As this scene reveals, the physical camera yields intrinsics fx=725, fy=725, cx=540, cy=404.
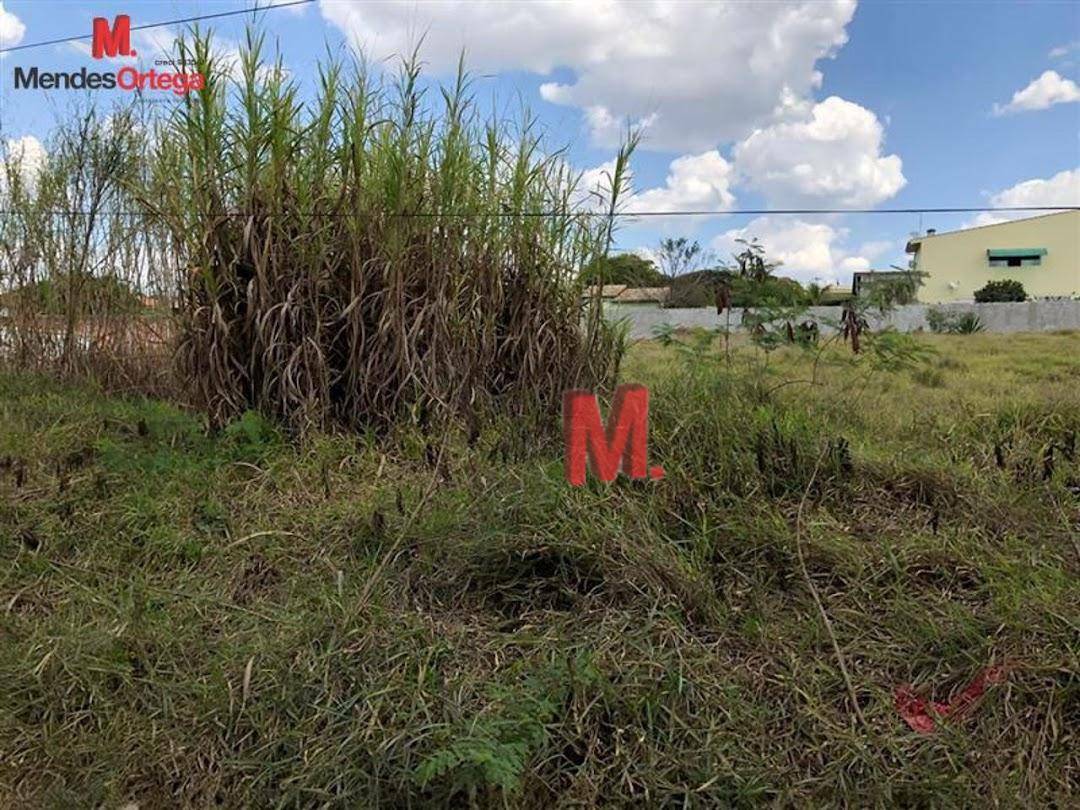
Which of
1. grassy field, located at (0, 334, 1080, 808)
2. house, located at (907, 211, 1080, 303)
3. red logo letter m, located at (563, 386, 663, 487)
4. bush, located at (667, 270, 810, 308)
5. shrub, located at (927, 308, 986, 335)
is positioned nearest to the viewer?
grassy field, located at (0, 334, 1080, 808)

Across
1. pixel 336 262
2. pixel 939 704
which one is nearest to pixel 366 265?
pixel 336 262

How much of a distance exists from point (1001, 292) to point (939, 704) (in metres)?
25.4

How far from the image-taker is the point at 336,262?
3.22 m

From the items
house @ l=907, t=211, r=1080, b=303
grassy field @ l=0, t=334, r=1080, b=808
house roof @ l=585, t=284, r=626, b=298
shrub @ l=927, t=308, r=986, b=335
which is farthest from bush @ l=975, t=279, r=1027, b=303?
grassy field @ l=0, t=334, r=1080, b=808

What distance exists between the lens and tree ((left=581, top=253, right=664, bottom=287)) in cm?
341

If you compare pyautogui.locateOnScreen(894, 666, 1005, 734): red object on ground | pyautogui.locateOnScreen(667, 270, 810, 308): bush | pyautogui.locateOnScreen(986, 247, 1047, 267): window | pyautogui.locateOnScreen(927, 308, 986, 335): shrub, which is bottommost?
pyautogui.locateOnScreen(894, 666, 1005, 734): red object on ground

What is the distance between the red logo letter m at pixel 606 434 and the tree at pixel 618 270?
127 cm

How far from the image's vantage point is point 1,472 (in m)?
3.04

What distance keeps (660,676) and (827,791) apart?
0.42m

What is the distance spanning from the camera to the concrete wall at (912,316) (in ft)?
11.1

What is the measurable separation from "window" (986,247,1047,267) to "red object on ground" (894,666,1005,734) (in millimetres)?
29542

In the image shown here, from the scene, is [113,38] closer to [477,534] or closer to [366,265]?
[366,265]

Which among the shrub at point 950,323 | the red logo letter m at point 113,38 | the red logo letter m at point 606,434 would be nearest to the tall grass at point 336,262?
the red logo letter m at point 606,434

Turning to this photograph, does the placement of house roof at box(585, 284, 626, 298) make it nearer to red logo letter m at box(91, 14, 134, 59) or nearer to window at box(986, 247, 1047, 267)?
red logo letter m at box(91, 14, 134, 59)
